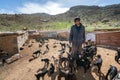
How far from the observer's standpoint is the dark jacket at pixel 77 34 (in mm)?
9367

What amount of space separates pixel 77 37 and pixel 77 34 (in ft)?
0.44

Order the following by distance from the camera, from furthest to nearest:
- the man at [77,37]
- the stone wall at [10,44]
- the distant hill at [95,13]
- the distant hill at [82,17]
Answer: the distant hill at [95,13], the distant hill at [82,17], the stone wall at [10,44], the man at [77,37]

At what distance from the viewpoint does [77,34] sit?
9.43m

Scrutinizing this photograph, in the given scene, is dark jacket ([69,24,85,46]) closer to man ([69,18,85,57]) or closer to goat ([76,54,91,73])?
man ([69,18,85,57])

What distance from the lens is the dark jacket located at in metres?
9.37

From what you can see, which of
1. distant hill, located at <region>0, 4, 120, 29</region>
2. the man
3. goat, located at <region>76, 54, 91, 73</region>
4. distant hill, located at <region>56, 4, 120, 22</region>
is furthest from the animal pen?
distant hill, located at <region>56, 4, 120, 22</region>

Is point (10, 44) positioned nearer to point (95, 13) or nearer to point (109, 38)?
point (109, 38)

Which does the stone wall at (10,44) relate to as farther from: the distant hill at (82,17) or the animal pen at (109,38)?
the distant hill at (82,17)

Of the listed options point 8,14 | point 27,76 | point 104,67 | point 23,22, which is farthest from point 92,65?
point 8,14

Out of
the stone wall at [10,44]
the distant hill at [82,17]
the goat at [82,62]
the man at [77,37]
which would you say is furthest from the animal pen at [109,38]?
the distant hill at [82,17]

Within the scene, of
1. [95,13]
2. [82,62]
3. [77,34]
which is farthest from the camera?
[95,13]

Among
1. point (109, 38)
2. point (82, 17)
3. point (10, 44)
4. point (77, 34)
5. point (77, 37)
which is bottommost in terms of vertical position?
point (10, 44)

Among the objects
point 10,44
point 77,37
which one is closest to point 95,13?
point 10,44

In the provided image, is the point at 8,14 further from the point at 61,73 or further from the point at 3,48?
the point at 61,73
